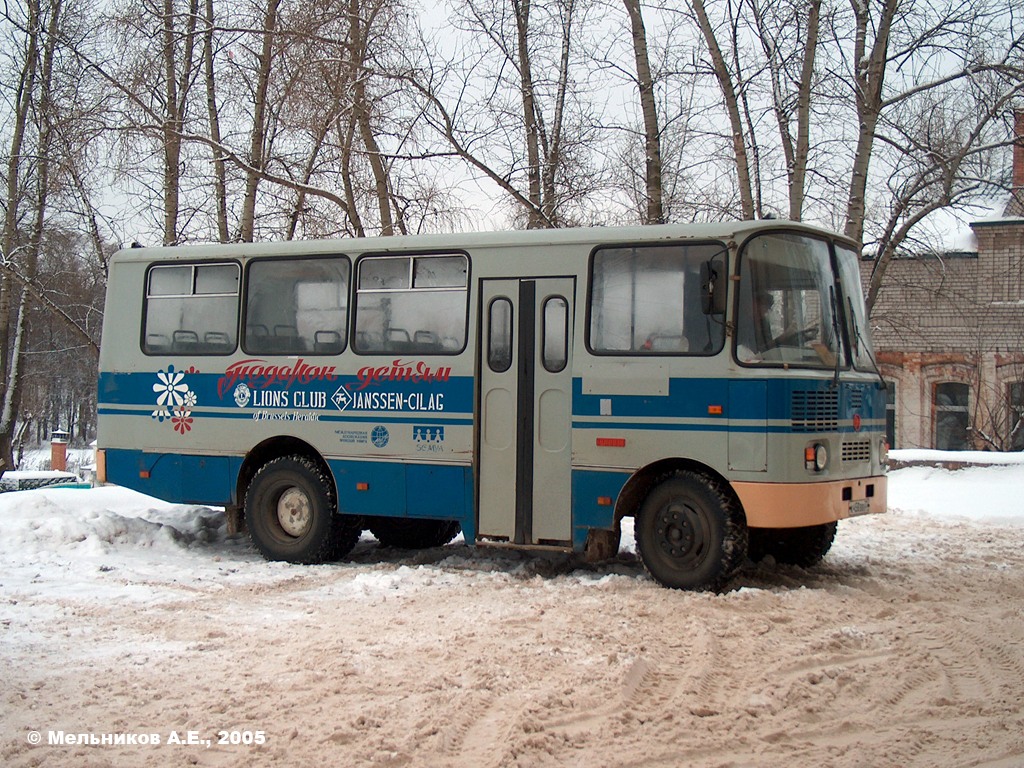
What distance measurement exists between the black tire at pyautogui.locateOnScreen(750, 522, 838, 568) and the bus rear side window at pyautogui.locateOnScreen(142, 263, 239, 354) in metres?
5.37

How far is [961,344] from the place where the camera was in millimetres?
26812

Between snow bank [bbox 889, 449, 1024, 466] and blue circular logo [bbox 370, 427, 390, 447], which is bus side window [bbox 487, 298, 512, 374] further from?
snow bank [bbox 889, 449, 1024, 466]

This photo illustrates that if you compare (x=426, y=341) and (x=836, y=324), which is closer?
(x=836, y=324)

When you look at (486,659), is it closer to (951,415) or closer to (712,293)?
(712,293)

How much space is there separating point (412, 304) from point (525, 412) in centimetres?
154

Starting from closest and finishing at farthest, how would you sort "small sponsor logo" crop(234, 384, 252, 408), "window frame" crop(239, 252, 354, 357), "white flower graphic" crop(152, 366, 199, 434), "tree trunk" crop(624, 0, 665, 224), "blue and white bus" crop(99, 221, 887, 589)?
"blue and white bus" crop(99, 221, 887, 589), "window frame" crop(239, 252, 354, 357), "small sponsor logo" crop(234, 384, 252, 408), "white flower graphic" crop(152, 366, 199, 434), "tree trunk" crop(624, 0, 665, 224)

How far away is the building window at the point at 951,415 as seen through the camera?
88.6ft

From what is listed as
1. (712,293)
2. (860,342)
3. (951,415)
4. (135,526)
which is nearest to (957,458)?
(860,342)

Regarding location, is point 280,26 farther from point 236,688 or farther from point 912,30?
point 236,688

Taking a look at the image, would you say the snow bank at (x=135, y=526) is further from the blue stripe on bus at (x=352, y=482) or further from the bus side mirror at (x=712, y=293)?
the bus side mirror at (x=712, y=293)

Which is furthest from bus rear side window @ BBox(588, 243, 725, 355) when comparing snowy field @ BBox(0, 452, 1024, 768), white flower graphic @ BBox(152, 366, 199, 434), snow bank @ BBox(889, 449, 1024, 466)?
snow bank @ BBox(889, 449, 1024, 466)

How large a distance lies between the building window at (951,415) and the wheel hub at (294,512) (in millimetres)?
19976

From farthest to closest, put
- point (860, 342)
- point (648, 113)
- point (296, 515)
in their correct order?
point (648, 113) < point (296, 515) < point (860, 342)

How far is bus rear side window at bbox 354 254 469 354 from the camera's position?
33.9ft
